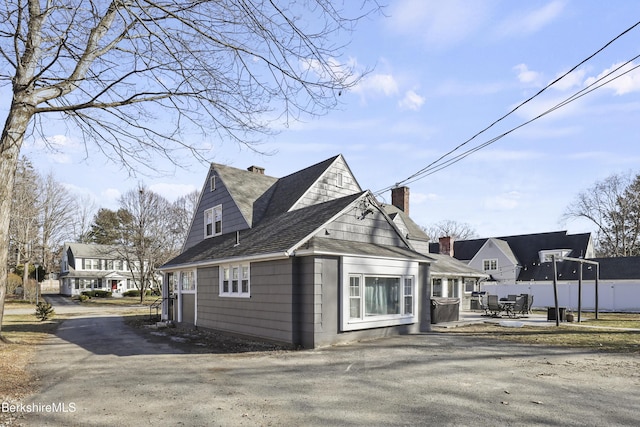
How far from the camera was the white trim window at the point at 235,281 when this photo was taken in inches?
577

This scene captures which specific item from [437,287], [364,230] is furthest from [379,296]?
[437,287]

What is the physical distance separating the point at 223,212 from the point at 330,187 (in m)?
5.27

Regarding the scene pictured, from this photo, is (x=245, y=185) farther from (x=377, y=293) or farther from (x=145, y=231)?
(x=145, y=231)

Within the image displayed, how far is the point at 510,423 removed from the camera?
19.2 feet

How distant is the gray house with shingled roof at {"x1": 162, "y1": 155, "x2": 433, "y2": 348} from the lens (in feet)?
40.5

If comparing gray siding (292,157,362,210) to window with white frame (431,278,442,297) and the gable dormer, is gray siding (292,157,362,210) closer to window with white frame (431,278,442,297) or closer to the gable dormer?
the gable dormer

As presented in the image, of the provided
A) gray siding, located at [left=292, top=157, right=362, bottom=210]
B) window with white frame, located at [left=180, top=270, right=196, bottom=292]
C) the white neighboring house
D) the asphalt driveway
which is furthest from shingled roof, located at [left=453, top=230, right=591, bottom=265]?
the white neighboring house

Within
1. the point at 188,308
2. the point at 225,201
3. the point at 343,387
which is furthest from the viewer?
the point at 225,201

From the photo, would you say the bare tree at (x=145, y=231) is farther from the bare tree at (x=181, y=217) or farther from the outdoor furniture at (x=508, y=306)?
the outdoor furniture at (x=508, y=306)

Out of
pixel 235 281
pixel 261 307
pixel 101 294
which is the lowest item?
pixel 101 294

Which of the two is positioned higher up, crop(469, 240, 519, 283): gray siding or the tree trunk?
the tree trunk

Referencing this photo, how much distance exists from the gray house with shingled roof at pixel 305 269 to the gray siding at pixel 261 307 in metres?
0.03

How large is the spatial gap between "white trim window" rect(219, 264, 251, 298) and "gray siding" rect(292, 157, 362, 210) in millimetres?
4099

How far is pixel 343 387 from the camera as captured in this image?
25.6 feet
